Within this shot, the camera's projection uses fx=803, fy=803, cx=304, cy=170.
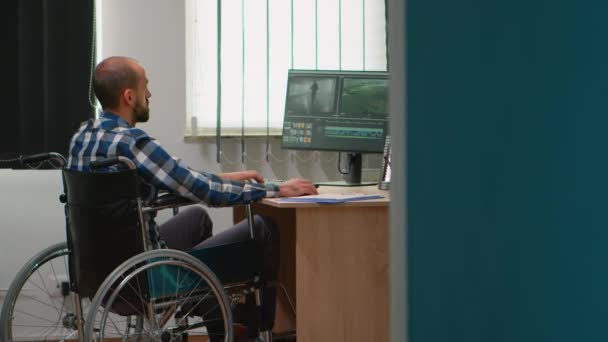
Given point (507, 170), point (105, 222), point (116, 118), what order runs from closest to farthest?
point (507, 170) → point (105, 222) → point (116, 118)

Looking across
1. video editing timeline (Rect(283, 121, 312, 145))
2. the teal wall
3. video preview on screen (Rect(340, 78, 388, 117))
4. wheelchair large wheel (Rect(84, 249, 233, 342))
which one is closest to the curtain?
video editing timeline (Rect(283, 121, 312, 145))

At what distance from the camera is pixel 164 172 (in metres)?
2.35

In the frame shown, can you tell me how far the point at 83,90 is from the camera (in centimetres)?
356

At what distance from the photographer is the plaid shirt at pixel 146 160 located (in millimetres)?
2346

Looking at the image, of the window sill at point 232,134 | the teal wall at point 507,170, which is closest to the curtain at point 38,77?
the window sill at point 232,134

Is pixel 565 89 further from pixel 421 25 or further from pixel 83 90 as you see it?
pixel 83 90

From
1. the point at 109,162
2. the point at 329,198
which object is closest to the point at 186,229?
the point at 329,198

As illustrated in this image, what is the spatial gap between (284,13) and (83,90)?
99 centimetres

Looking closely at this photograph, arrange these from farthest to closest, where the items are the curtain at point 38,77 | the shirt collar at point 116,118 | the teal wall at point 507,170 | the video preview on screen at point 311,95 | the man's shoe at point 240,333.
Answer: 1. the curtain at point 38,77
2. the video preview on screen at point 311,95
3. the man's shoe at point 240,333
4. the shirt collar at point 116,118
5. the teal wall at point 507,170

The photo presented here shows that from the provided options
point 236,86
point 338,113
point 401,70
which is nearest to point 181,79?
point 236,86

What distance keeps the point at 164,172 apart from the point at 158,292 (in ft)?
1.16

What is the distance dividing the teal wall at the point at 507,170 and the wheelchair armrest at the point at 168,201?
1539 mm

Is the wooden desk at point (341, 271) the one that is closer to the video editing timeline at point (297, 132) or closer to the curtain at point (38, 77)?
the video editing timeline at point (297, 132)

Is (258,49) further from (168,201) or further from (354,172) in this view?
(168,201)
